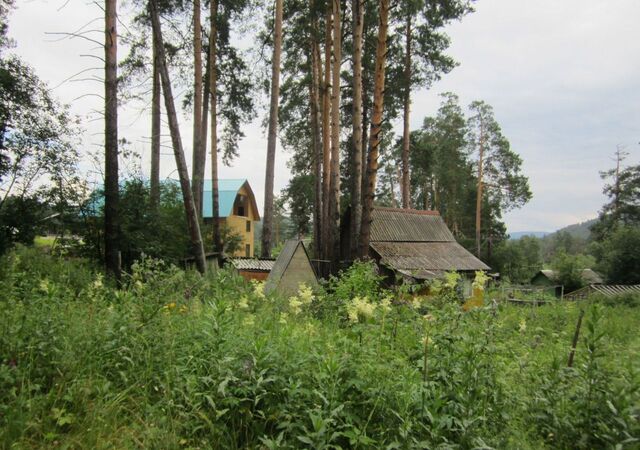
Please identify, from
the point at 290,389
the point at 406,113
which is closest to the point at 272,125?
the point at 406,113

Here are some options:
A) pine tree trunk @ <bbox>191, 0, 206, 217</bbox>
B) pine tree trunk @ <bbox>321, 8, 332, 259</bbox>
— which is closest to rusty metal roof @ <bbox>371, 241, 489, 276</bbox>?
pine tree trunk @ <bbox>321, 8, 332, 259</bbox>

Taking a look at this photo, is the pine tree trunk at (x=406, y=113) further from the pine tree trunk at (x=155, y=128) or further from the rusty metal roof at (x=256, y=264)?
the pine tree trunk at (x=155, y=128)

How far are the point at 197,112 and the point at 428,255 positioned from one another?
12.0 metres

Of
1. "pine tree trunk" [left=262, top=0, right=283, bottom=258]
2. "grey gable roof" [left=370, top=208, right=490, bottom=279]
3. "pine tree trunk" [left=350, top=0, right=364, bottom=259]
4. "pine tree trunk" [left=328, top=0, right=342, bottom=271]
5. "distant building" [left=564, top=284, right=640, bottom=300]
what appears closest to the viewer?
"pine tree trunk" [left=350, top=0, right=364, bottom=259]

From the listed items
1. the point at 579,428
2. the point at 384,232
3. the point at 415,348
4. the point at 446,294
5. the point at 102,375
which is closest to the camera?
the point at 579,428

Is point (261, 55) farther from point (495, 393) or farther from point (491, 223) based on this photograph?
point (491, 223)

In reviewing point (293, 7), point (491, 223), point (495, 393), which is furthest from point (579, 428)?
point (491, 223)

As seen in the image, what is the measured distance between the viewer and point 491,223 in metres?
38.1

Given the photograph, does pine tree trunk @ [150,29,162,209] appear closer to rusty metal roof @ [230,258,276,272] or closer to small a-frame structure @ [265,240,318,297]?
rusty metal roof @ [230,258,276,272]

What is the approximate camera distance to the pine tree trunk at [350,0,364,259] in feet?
40.7

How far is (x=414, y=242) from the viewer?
21016 mm

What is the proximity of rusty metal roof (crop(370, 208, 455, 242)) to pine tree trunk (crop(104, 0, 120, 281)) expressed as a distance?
1277 cm

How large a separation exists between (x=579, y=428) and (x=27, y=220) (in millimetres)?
10637

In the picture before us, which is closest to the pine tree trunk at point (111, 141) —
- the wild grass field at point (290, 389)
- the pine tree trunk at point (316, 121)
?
the wild grass field at point (290, 389)
